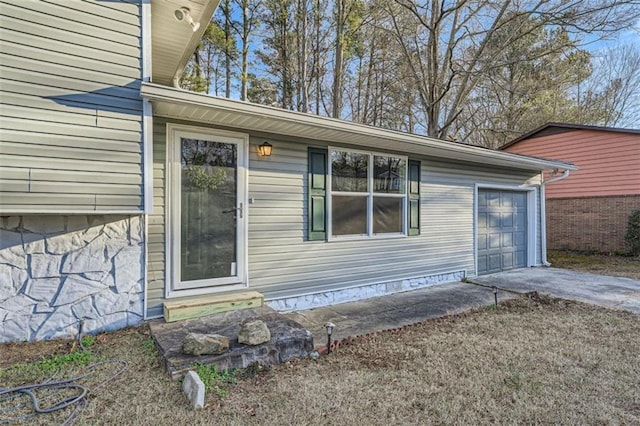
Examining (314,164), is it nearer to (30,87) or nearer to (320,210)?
(320,210)

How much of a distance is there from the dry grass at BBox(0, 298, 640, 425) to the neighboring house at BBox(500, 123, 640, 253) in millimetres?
8085

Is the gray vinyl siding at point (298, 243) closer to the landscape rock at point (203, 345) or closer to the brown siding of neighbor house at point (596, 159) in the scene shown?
the landscape rock at point (203, 345)

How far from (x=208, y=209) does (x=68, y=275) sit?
1.39m

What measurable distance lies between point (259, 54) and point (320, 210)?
8.05m

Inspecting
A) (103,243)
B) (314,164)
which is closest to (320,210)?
(314,164)

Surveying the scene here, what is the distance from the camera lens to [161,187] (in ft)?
11.7

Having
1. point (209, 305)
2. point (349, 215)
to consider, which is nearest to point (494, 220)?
point (349, 215)

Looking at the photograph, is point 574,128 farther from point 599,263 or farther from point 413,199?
point 413,199

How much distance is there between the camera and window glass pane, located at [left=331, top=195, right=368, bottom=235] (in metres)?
4.88

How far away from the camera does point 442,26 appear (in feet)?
36.1

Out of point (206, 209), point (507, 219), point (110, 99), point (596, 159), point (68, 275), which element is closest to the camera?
point (110, 99)

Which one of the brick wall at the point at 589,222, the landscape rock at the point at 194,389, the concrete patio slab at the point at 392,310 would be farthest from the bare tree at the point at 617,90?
the landscape rock at the point at 194,389

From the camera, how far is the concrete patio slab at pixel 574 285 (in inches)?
199

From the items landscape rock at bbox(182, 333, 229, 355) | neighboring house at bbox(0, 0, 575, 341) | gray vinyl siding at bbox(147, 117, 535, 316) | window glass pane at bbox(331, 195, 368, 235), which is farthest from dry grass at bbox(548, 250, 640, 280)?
landscape rock at bbox(182, 333, 229, 355)
